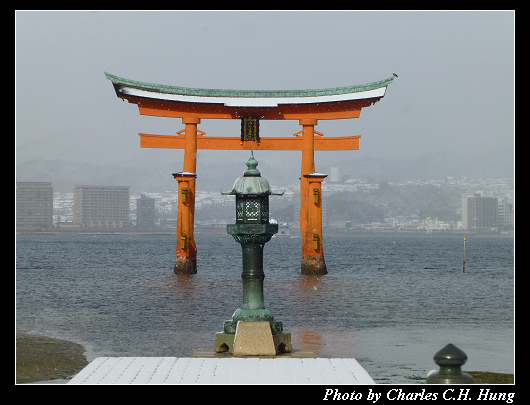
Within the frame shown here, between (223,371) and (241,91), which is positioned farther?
(241,91)

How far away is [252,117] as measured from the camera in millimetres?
34188

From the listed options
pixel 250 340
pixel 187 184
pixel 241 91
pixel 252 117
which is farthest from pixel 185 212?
pixel 250 340

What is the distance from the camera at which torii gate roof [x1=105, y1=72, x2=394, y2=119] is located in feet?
107

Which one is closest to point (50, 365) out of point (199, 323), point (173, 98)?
point (199, 323)

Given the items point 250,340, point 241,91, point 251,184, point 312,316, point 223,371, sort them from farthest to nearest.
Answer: point 241,91
point 312,316
point 251,184
point 250,340
point 223,371

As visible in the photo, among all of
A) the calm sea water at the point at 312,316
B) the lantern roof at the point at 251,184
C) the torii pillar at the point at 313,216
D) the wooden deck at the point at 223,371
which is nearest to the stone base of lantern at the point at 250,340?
the wooden deck at the point at 223,371

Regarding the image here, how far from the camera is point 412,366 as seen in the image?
Result: 14516mm

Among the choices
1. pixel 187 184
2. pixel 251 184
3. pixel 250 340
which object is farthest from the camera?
pixel 187 184

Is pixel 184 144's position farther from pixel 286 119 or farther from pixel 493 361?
pixel 493 361

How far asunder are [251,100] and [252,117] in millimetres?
802

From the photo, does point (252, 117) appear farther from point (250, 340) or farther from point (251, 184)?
point (250, 340)

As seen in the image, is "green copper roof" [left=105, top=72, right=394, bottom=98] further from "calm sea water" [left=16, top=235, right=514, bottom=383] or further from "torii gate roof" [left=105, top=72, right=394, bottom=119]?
"calm sea water" [left=16, top=235, right=514, bottom=383]

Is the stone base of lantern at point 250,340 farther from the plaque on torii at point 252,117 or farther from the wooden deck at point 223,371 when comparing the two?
the plaque on torii at point 252,117

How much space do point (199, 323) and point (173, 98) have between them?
13.4 metres
